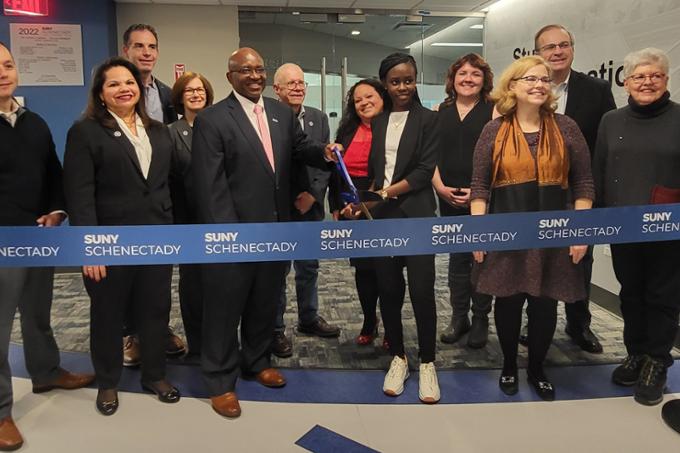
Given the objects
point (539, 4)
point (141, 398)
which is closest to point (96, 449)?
point (141, 398)

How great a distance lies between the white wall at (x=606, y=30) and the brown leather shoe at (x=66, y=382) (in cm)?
385

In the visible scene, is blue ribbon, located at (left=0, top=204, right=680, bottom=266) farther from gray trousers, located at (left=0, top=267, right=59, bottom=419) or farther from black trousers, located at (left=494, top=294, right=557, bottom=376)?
black trousers, located at (left=494, top=294, right=557, bottom=376)

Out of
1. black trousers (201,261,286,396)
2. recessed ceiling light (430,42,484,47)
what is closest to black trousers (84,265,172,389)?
black trousers (201,261,286,396)

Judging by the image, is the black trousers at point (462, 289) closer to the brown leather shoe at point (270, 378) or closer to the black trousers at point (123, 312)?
the brown leather shoe at point (270, 378)

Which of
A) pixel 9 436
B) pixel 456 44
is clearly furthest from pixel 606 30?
pixel 9 436

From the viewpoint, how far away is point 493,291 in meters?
2.56

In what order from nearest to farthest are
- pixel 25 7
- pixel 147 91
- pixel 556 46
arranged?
pixel 556 46
pixel 147 91
pixel 25 7

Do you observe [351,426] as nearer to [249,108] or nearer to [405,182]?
[405,182]

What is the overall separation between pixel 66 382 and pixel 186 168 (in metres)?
1.27

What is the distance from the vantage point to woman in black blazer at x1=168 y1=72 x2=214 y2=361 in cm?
279

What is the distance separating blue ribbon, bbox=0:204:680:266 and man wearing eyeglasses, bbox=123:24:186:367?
0.85 metres

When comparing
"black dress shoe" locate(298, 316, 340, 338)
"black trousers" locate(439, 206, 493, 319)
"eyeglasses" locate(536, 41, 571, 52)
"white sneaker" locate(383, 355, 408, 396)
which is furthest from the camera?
"black dress shoe" locate(298, 316, 340, 338)

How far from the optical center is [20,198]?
2338mm

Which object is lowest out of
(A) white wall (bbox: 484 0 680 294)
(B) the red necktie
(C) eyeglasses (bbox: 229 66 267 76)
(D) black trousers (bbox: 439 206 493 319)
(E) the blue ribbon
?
(D) black trousers (bbox: 439 206 493 319)
